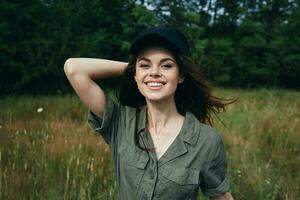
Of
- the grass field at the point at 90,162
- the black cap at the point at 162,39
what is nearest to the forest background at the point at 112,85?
the grass field at the point at 90,162

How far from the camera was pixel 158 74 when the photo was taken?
185cm

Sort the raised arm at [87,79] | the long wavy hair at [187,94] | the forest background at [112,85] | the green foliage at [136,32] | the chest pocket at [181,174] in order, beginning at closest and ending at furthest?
the chest pocket at [181,174]
the raised arm at [87,79]
the long wavy hair at [187,94]
the forest background at [112,85]
the green foliage at [136,32]

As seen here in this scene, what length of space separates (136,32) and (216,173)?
19.4 m

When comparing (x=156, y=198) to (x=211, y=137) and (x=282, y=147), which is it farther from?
(x=282, y=147)

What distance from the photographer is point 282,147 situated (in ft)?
16.1

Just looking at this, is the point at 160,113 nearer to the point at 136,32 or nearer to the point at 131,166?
the point at 131,166

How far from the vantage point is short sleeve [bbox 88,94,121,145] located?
1950mm

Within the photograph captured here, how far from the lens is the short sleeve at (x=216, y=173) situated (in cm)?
186

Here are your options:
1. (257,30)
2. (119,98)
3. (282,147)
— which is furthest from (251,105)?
(257,30)

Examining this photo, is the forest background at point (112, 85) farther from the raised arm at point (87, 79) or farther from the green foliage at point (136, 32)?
the raised arm at point (87, 79)

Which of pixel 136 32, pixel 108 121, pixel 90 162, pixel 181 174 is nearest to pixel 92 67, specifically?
pixel 108 121

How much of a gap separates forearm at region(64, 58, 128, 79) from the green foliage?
1337 cm

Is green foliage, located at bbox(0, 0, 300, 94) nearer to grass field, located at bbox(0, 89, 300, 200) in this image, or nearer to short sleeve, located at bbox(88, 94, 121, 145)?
grass field, located at bbox(0, 89, 300, 200)

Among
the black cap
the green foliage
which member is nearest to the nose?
the black cap
